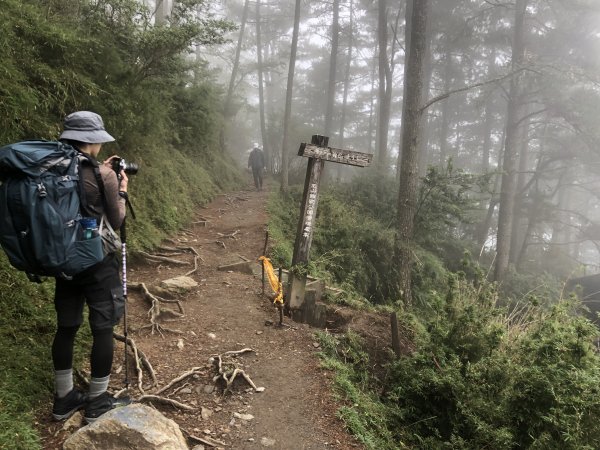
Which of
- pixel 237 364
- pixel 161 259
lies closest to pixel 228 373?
pixel 237 364

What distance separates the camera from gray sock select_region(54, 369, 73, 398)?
9.21 feet

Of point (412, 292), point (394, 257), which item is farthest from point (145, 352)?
point (412, 292)

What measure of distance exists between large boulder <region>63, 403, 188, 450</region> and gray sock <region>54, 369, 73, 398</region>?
0.39 meters

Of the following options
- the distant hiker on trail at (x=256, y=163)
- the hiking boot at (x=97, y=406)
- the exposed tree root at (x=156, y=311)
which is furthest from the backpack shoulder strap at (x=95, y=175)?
the distant hiker on trail at (x=256, y=163)

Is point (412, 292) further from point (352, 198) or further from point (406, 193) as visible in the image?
point (352, 198)

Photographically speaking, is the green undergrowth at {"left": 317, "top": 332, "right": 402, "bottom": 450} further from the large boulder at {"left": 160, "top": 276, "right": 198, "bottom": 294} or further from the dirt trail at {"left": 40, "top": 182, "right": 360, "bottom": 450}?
the large boulder at {"left": 160, "top": 276, "right": 198, "bottom": 294}

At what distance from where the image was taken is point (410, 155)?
9.00 m

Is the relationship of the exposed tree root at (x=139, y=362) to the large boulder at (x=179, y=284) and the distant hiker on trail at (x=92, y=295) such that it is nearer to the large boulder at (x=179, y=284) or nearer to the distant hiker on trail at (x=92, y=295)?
the distant hiker on trail at (x=92, y=295)

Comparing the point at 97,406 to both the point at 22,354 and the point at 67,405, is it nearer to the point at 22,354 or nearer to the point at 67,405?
the point at 67,405

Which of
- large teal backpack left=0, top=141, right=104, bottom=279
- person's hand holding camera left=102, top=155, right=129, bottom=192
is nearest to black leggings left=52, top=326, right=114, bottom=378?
large teal backpack left=0, top=141, right=104, bottom=279

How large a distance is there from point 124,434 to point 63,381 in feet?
2.23

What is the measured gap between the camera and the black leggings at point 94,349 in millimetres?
2768

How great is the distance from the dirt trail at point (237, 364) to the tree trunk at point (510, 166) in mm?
10631

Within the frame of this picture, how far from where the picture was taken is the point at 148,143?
27.8 ft
